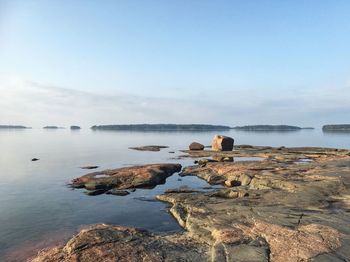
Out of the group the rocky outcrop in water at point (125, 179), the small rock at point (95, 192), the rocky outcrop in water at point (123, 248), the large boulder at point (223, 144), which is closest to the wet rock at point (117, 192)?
the small rock at point (95, 192)

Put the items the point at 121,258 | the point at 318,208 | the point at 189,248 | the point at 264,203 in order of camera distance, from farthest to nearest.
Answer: the point at 264,203
the point at 318,208
the point at 189,248
the point at 121,258

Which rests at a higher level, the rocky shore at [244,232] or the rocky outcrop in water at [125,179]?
the rocky shore at [244,232]

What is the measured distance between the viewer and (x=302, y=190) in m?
24.5

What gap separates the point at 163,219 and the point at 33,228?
318 inches

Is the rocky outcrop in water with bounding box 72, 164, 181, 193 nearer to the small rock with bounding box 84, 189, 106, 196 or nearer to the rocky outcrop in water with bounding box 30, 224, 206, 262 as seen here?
the small rock with bounding box 84, 189, 106, 196

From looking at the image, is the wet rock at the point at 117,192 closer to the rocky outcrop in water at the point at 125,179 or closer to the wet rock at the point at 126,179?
the rocky outcrop in water at the point at 125,179

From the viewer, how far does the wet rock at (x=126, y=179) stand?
34.1 metres

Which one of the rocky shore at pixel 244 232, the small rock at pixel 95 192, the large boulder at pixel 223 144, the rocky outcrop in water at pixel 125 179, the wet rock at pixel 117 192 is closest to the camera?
the rocky shore at pixel 244 232

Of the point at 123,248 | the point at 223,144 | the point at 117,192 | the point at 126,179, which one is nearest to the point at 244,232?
the point at 123,248

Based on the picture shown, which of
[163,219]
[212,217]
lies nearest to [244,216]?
[212,217]

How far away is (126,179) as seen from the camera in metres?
35.9

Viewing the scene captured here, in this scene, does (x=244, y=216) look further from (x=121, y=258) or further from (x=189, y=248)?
(x=121, y=258)

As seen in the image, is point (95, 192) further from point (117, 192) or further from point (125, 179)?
point (125, 179)

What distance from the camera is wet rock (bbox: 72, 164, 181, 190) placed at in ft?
112
